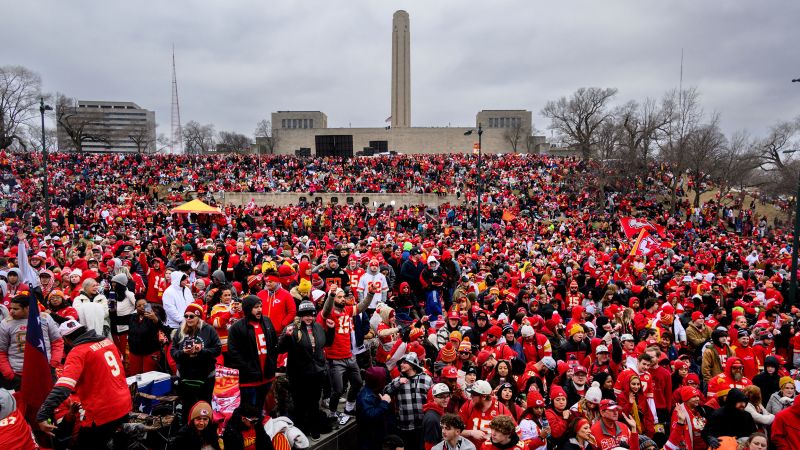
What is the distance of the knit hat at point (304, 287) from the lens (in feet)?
27.9

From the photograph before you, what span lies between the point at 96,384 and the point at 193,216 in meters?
22.7

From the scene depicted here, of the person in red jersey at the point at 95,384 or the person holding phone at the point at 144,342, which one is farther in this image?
the person holding phone at the point at 144,342

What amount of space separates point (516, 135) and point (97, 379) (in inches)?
2761

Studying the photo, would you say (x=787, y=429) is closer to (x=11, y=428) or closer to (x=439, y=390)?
(x=439, y=390)

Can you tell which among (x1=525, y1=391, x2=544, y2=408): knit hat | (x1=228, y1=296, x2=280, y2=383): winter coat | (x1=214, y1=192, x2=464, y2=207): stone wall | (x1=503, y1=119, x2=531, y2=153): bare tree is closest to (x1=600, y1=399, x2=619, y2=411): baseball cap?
(x1=525, y1=391, x2=544, y2=408): knit hat

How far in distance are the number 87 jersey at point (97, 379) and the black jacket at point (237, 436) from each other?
39.8 inches

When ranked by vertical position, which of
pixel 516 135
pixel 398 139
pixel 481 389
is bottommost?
pixel 481 389

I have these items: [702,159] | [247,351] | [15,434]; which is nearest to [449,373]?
[247,351]

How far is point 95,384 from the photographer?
4.47 metres

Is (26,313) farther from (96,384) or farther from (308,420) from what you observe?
(308,420)

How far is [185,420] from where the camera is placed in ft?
17.5

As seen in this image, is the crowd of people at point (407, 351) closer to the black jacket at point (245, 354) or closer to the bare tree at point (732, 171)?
the black jacket at point (245, 354)

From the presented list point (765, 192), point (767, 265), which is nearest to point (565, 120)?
point (765, 192)

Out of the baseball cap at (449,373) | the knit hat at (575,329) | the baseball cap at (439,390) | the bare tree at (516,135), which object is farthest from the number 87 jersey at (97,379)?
the bare tree at (516,135)
